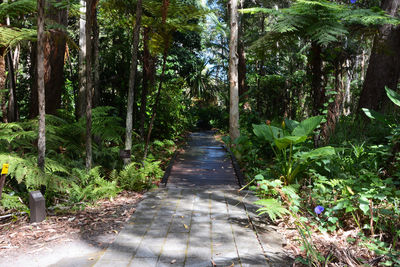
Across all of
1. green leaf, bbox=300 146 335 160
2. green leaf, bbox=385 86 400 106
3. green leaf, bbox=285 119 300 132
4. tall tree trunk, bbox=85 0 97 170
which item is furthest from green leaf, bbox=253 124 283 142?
tall tree trunk, bbox=85 0 97 170

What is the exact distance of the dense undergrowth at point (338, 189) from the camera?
2895 millimetres

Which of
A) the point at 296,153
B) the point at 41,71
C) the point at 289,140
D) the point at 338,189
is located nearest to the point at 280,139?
the point at 289,140

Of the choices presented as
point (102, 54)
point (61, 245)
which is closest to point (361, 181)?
point (61, 245)

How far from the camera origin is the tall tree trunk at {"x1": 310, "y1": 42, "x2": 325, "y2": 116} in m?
5.23

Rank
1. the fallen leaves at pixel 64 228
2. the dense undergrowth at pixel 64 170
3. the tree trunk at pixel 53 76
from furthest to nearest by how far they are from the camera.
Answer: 1. the tree trunk at pixel 53 76
2. the dense undergrowth at pixel 64 170
3. the fallen leaves at pixel 64 228

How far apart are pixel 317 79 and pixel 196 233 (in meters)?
3.58

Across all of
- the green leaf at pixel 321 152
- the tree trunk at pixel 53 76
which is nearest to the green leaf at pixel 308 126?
the green leaf at pixel 321 152

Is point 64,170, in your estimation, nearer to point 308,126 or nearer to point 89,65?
point 89,65

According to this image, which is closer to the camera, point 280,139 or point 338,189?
point 338,189

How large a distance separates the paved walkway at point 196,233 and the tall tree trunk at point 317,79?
2034 mm

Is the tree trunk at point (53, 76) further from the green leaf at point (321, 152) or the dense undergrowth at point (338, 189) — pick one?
the green leaf at point (321, 152)

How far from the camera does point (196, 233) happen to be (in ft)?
10.9

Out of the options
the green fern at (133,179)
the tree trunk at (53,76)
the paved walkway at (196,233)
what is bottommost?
the paved walkway at (196,233)

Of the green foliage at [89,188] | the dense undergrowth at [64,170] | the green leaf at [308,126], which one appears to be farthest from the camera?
the green leaf at [308,126]
